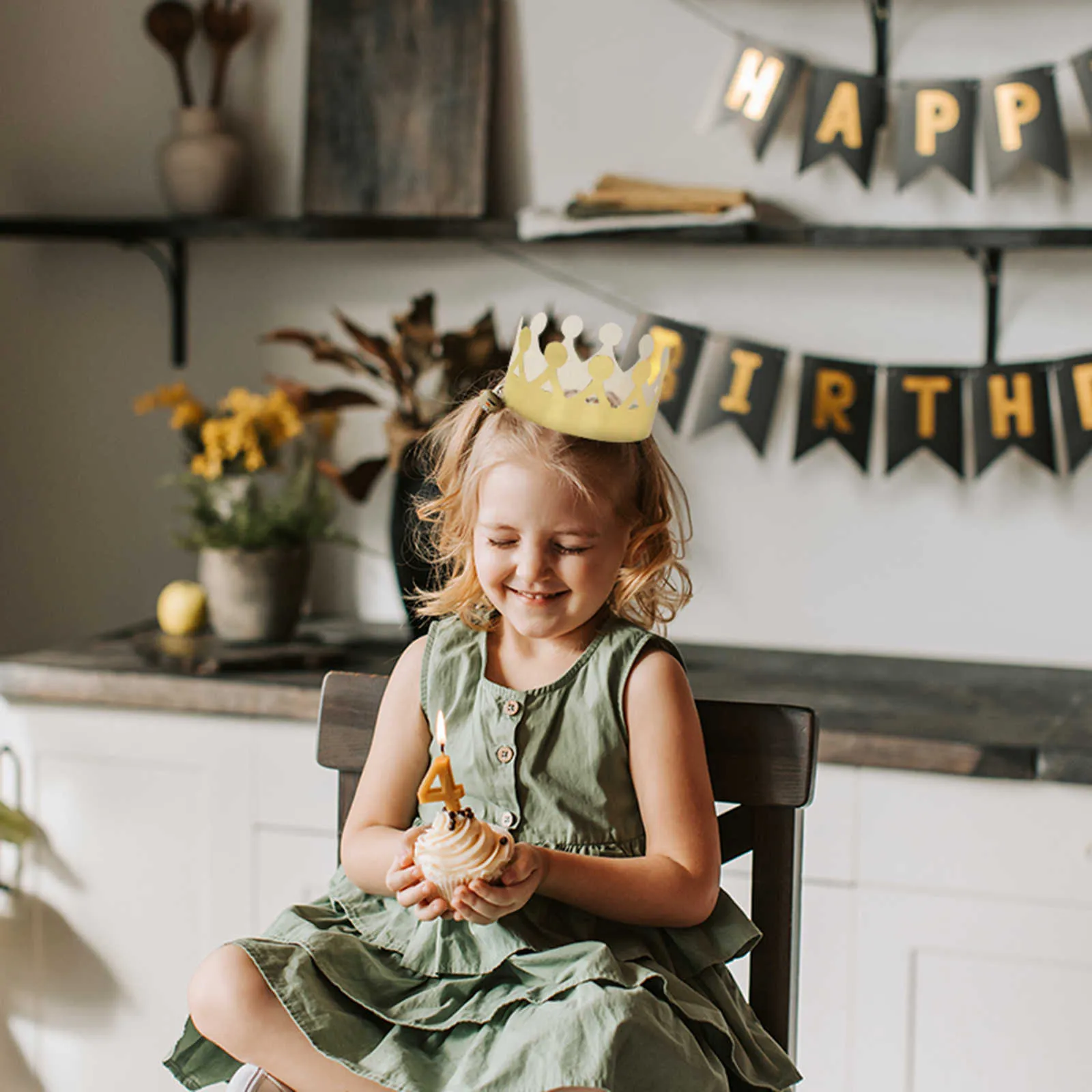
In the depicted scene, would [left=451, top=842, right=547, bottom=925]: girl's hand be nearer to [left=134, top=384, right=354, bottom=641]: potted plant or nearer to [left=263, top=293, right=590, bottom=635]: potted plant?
[left=263, top=293, right=590, bottom=635]: potted plant

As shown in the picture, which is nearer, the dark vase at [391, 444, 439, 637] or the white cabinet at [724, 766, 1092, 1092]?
the white cabinet at [724, 766, 1092, 1092]

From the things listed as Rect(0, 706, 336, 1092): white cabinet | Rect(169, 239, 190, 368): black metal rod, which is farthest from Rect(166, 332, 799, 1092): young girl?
Rect(169, 239, 190, 368): black metal rod

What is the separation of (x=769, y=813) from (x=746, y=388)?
113 cm

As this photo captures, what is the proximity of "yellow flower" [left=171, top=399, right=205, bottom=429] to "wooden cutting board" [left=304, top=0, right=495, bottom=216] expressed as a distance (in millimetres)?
384

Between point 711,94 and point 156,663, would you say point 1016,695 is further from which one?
point 156,663

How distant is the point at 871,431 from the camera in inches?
87.3

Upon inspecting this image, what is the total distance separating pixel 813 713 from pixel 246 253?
1623 millimetres

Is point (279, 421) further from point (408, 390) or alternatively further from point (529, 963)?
point (529, 963)

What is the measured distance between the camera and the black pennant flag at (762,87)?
2127 mm

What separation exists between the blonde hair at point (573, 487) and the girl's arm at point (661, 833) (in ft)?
0.29

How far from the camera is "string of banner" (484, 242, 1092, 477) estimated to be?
2.10 m

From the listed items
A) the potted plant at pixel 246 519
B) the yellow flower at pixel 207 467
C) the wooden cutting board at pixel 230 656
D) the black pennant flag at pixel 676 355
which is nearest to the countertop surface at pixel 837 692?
the wooden cutting board at pixel 230 656

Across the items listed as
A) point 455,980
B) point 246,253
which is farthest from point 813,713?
point 246,253

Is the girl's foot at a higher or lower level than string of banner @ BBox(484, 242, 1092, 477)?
A: lower
